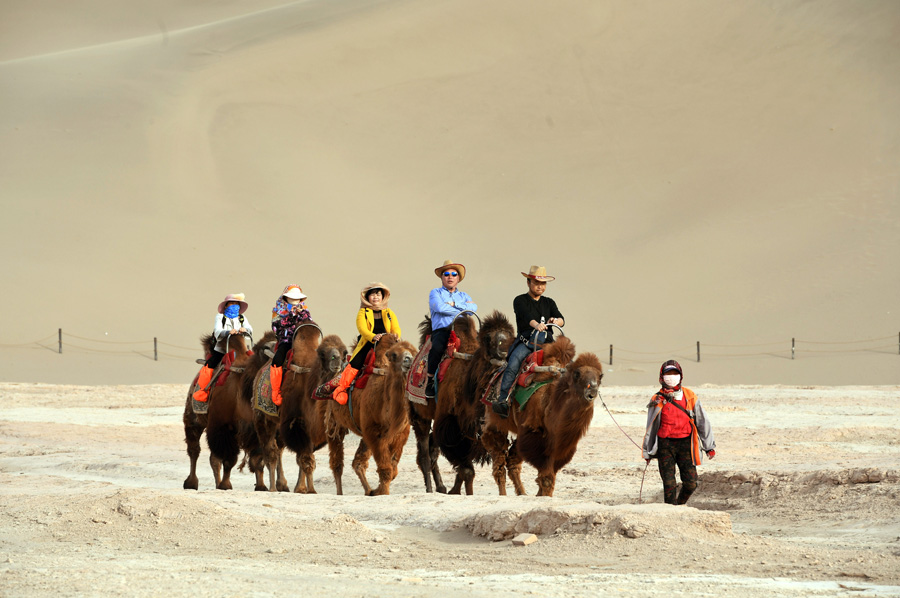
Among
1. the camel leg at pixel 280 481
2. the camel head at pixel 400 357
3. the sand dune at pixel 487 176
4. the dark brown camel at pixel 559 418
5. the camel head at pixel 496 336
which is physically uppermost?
the sand dune at pixel 487 176

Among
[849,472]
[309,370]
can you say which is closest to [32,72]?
[309,370]

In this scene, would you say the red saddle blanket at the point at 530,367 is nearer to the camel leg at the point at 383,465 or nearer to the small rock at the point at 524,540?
the camel leg at the point at 383,465

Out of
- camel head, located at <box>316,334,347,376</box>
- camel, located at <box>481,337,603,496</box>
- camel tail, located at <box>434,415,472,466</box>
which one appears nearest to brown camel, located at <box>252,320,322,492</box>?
camel head, located at <box>316,334,347,376</box>

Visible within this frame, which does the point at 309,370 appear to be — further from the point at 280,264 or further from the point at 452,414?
the point at 280,264

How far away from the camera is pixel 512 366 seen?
35.5 ft

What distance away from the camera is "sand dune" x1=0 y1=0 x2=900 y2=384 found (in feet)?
147

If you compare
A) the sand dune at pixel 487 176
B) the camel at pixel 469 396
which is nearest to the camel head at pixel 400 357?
the camel at pixel 469 396

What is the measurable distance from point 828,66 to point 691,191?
13.1 meters

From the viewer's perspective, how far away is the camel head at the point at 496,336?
36.7ft

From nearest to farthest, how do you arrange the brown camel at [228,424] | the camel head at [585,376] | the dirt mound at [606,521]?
1. the dirt mound at [606,521]
2. the camel head at [585,376]
3. the brown camel at [228,424]

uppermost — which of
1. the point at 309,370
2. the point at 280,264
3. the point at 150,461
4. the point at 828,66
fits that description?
the point at 828,66

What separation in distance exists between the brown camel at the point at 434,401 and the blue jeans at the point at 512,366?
952mm

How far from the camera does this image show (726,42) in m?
60.1

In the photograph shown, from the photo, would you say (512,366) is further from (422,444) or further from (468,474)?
(422,444)
